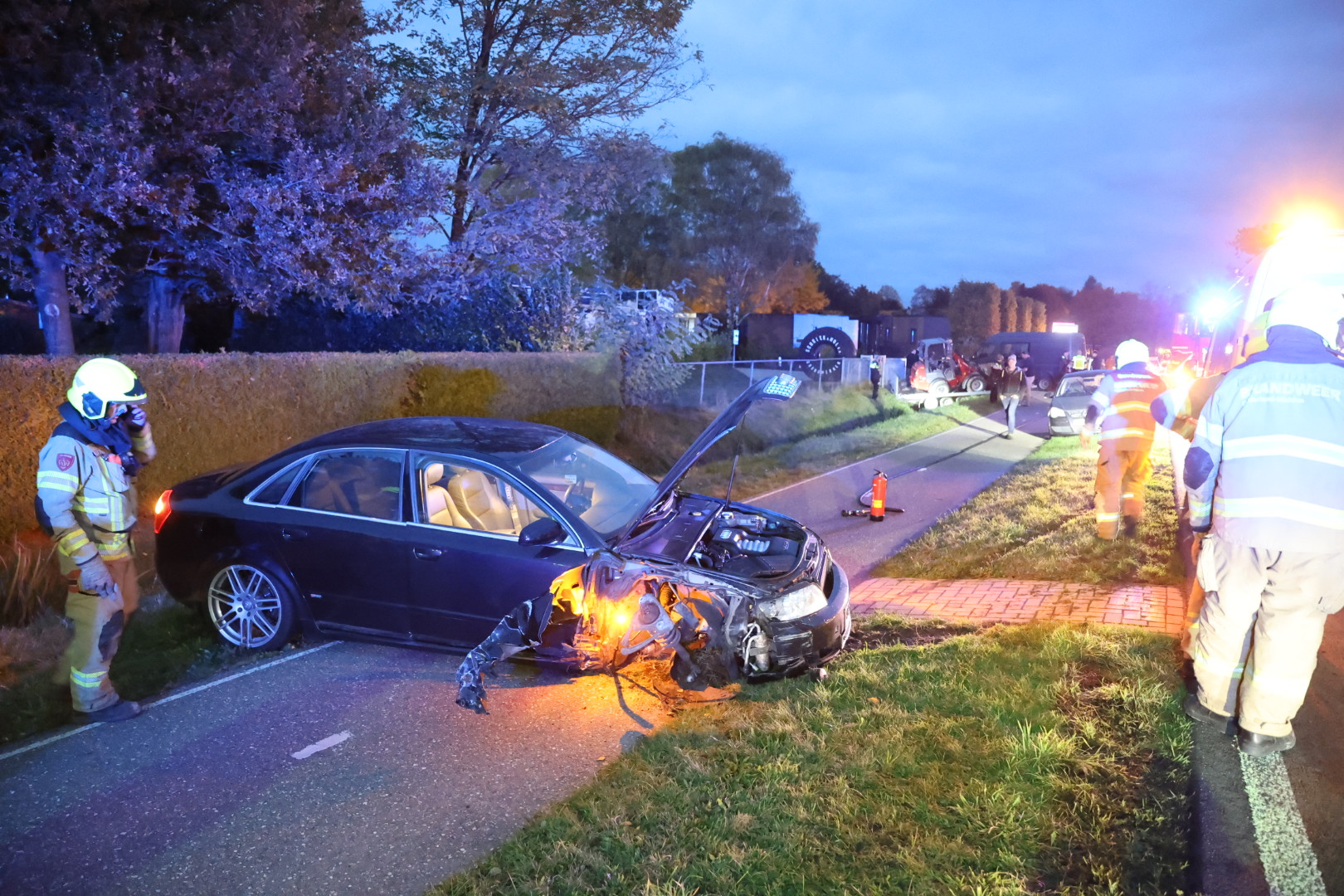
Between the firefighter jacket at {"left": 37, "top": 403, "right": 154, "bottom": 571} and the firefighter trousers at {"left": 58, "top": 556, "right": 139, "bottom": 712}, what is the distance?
0.13 metres

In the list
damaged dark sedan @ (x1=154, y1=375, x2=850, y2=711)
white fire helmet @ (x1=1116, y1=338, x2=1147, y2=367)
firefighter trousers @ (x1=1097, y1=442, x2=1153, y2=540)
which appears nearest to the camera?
damaged dark sedan @ (x1=154, y1=375, x2=850, y2=711)

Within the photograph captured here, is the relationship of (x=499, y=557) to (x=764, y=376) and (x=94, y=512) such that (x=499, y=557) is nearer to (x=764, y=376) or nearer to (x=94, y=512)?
(x=94, y=512)

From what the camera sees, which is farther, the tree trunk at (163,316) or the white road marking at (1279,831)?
the tree trunk at (163,316)

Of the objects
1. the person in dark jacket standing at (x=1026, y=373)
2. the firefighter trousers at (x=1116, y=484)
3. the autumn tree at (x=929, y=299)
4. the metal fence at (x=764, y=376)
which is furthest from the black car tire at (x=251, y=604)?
the autumn tree at (x=929, y=299)

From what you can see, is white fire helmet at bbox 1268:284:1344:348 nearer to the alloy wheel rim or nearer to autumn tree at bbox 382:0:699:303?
the alloy wheel rim

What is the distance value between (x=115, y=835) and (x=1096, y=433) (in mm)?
7984

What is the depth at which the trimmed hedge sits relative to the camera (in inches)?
277

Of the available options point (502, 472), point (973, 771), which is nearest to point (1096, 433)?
point (973, 771)

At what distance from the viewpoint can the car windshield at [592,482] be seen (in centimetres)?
517

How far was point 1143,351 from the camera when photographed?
7.72m

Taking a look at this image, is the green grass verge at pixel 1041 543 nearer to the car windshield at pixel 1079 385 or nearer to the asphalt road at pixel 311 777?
the asphalt road at pixel 311 777

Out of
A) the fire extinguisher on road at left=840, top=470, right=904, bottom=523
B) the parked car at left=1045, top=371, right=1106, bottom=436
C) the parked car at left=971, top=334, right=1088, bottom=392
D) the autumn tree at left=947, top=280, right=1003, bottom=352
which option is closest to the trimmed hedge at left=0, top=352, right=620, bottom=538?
the fire extinguisher on road at left=840, top=470, right=904, bottom=523

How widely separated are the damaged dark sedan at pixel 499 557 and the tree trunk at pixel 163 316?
8779 millimetres

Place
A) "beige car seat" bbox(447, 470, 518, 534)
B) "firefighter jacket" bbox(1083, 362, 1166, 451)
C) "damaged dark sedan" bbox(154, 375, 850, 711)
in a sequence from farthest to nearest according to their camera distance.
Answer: "firefighter jacket" bbox(1083, 362, 1166, 451) < "beige car seat" bbox(447, 470, 518, 534) < "damaged dark sedan" bbox(154, 375, 850, 711)
